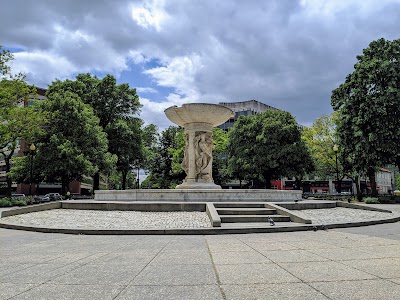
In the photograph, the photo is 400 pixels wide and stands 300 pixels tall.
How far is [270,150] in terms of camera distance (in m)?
40.5

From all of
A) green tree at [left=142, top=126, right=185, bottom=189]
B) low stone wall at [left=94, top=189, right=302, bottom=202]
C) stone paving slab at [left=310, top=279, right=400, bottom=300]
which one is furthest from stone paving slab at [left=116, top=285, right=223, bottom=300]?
green tree at [left=142, top=126, right=185, bottom=189]

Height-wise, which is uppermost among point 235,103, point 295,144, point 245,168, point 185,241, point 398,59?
point 235,103

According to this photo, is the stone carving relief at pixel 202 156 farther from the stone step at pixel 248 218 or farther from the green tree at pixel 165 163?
the green tree at pixel 165 163

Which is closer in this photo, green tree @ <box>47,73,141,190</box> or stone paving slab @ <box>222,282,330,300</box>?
stone paving slab @ <box>222,282,330,300</box>

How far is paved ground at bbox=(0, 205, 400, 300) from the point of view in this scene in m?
3.96

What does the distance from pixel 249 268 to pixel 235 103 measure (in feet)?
255

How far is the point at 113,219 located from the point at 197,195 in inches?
167

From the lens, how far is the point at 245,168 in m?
41.2

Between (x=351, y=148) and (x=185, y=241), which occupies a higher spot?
(x=351, y=148)

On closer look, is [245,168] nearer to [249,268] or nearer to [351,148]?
[351,148]

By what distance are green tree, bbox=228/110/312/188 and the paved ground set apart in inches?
1259

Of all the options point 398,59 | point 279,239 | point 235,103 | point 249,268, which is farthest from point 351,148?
point 235,103

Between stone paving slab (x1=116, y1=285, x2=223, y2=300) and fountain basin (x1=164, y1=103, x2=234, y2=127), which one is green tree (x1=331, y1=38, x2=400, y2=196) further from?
stone paving slab (x1=116, y1=285, x2=223, y2=300)

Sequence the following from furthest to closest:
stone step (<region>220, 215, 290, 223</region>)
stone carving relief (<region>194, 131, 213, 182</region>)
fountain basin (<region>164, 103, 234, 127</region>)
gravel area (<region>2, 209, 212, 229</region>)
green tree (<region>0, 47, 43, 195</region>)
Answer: green tree (<region>0, 47, 43, 195</region>), stone carving relief (<region>194, 131, 213, 182</region>), fountain basin (<region>164, 103, 234, 127</region>), stone step (<region>220, 215, 290, 223</region>), gravel area (<region>2, 209, 212, 229</region>)
